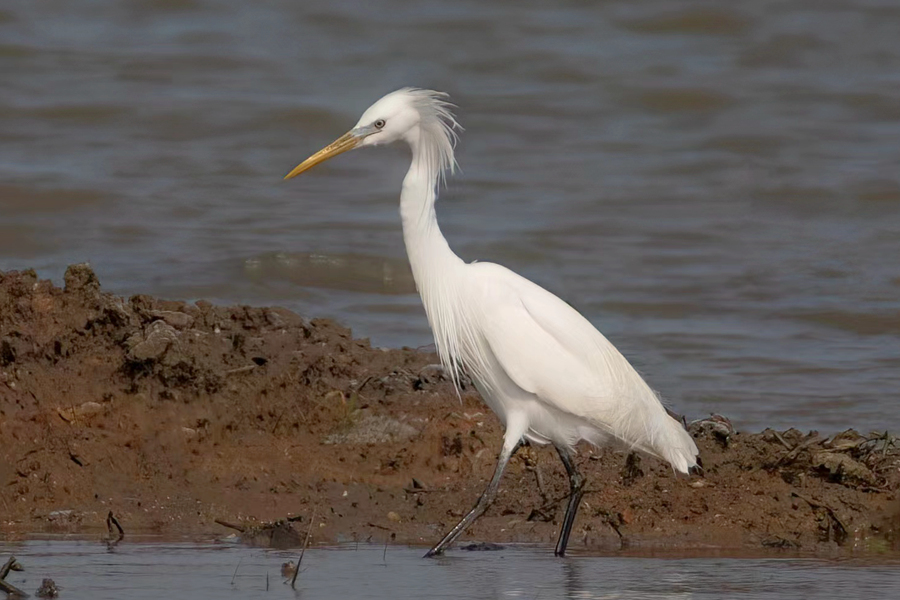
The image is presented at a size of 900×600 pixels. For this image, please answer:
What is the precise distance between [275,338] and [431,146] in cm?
136

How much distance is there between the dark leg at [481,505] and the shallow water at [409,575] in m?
0.09

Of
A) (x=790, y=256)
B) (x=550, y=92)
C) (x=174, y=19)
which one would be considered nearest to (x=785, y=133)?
(x=550, y=92)

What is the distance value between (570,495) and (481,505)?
386 mm

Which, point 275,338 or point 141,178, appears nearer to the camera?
point 275,338

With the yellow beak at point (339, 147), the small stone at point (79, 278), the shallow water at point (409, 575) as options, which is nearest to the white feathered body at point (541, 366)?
the yellow beak at point (339, 147)

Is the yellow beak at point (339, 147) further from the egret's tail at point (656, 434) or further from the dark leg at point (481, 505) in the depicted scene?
the egret's tail at point (656, 434)

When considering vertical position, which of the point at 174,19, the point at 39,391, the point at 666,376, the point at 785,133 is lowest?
the point at 666,376

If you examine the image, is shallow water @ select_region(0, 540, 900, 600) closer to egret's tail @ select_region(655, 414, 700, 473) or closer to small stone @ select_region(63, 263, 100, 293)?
egret's tail @ select_region(655, 414, 700, 473)

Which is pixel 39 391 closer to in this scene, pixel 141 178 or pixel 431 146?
pixel 431 146

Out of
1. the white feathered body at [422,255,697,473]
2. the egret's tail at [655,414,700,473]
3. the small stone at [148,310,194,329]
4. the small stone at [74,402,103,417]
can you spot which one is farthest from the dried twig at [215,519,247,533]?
the egret's tail at [655,414,700,473]

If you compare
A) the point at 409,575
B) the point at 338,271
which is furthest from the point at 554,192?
the point at 409,575

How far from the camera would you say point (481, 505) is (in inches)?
220

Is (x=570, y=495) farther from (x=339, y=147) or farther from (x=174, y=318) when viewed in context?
(x=174, y=318)

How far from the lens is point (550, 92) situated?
15.6 metres
